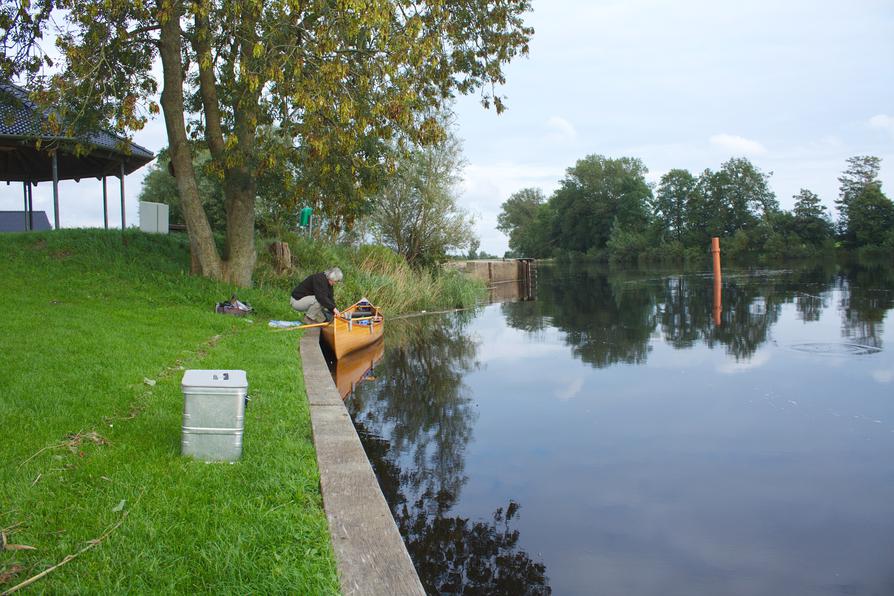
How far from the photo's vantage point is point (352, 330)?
14.3 meters

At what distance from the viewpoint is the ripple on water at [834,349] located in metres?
14.3

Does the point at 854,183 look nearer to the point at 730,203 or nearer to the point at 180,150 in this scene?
the point at 730,203

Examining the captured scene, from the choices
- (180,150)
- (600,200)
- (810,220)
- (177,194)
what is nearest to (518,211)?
(600,200)

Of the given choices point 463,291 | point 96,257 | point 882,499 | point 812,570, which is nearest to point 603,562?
point 812,570

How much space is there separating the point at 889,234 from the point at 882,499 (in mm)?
70332

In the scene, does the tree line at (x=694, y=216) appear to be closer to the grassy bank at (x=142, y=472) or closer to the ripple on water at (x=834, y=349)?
the ripple on water at (x=834, y=349)

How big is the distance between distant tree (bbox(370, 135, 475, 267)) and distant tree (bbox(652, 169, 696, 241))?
6683cm

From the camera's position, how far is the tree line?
Result: 75.5 metres

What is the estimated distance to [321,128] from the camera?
1512cm

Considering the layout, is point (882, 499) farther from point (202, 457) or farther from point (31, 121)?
point (31, 121)

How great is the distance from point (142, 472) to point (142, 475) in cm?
6

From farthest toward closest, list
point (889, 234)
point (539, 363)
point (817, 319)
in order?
point (889, 234) < point (817, 319) < point (539, 363)

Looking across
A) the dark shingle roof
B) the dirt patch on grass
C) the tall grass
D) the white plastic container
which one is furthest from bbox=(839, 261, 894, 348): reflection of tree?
the dark shingle roof

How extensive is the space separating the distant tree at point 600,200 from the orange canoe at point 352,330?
268ft
